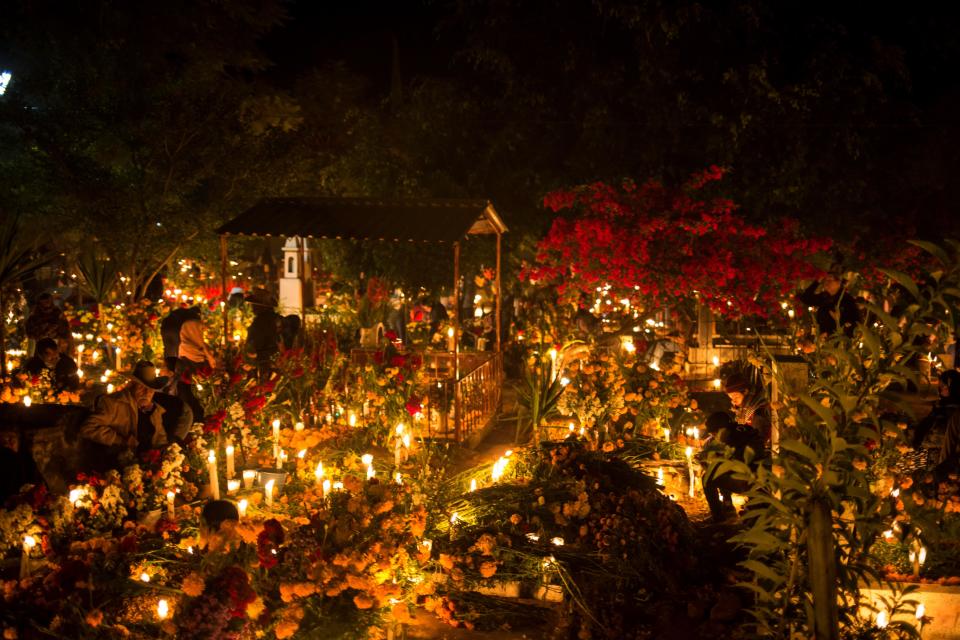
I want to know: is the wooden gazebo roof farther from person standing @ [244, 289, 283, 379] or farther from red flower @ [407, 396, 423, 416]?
red flower @ [407, 396, 423, 416]

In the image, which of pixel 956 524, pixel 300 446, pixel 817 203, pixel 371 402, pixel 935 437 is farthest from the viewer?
pixel 817 203

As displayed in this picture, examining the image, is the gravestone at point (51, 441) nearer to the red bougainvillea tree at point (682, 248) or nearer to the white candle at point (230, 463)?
the white candle at point (230, 463)

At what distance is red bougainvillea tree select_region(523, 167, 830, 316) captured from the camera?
1099 centimetres

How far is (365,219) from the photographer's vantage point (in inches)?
380

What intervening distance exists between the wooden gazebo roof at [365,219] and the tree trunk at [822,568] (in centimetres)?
549

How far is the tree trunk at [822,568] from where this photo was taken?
12.4ft

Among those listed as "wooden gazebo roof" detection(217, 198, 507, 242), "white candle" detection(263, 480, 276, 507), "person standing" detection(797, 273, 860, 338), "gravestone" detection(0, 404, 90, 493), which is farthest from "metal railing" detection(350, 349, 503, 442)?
"person standing" detection(797, 273, 860, 338)

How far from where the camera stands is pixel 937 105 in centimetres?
1552

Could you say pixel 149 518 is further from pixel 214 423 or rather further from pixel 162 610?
pixel 162 610

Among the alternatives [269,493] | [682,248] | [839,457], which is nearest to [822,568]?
[839,457]

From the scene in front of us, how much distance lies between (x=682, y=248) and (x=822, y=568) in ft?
24.9

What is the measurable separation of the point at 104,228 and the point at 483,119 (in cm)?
694

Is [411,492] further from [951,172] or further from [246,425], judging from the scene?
[951,172]

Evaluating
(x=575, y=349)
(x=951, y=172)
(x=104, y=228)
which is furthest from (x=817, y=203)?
(x=104, y=228)
